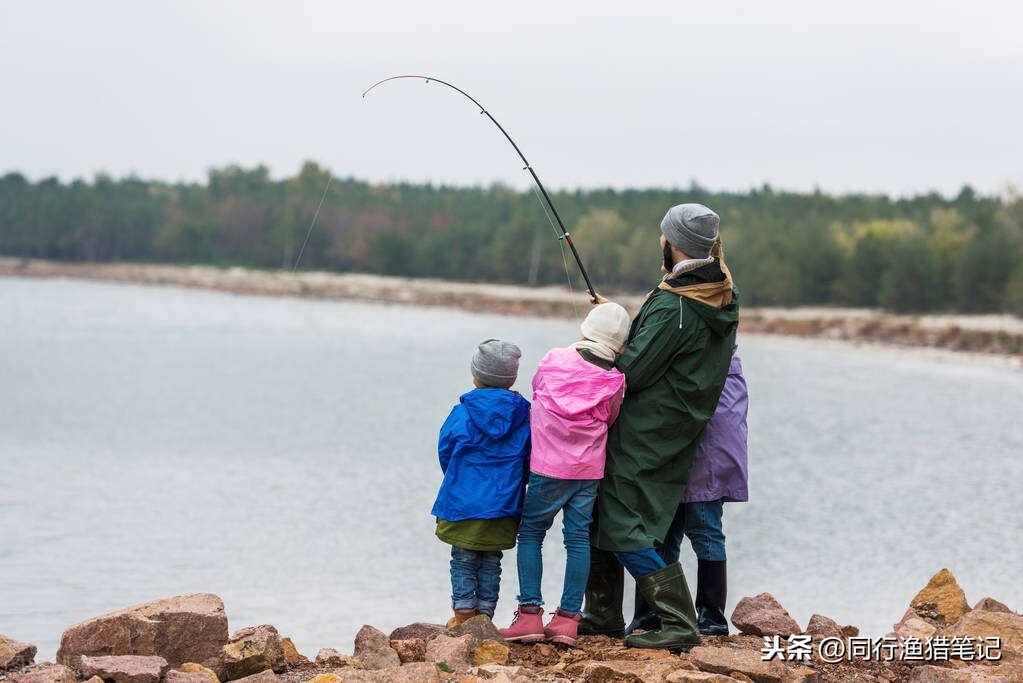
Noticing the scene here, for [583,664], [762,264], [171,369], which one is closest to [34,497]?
[583,664]

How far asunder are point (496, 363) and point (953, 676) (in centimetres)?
185

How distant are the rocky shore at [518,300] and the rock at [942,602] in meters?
13.7

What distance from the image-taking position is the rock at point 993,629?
4.68 meters

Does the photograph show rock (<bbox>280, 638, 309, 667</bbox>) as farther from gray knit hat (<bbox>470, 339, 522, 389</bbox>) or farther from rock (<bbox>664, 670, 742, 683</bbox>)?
rock (<bbox>664, 670, 742, 683</bbox>)

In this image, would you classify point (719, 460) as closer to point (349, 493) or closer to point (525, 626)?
point (525, 626)

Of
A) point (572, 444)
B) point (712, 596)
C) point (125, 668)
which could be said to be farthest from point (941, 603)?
point (125, 668)

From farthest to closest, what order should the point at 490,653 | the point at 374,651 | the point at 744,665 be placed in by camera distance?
the point at 374,651 → the point at 490,653 → the point at 744,665

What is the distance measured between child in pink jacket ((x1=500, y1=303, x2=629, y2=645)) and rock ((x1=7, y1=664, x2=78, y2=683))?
1.45 meters

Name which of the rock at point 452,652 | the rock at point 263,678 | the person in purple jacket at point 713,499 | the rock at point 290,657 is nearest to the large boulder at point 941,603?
the person in purple jacket at point 713,499

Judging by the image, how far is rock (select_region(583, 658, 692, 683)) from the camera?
3.64 metres

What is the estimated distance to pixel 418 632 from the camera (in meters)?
4.77

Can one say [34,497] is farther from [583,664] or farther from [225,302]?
[225,302]

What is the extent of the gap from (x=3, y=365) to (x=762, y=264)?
38014 millimetres

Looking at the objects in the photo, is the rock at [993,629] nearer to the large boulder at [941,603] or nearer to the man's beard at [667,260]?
the large boulder at [941,603]
